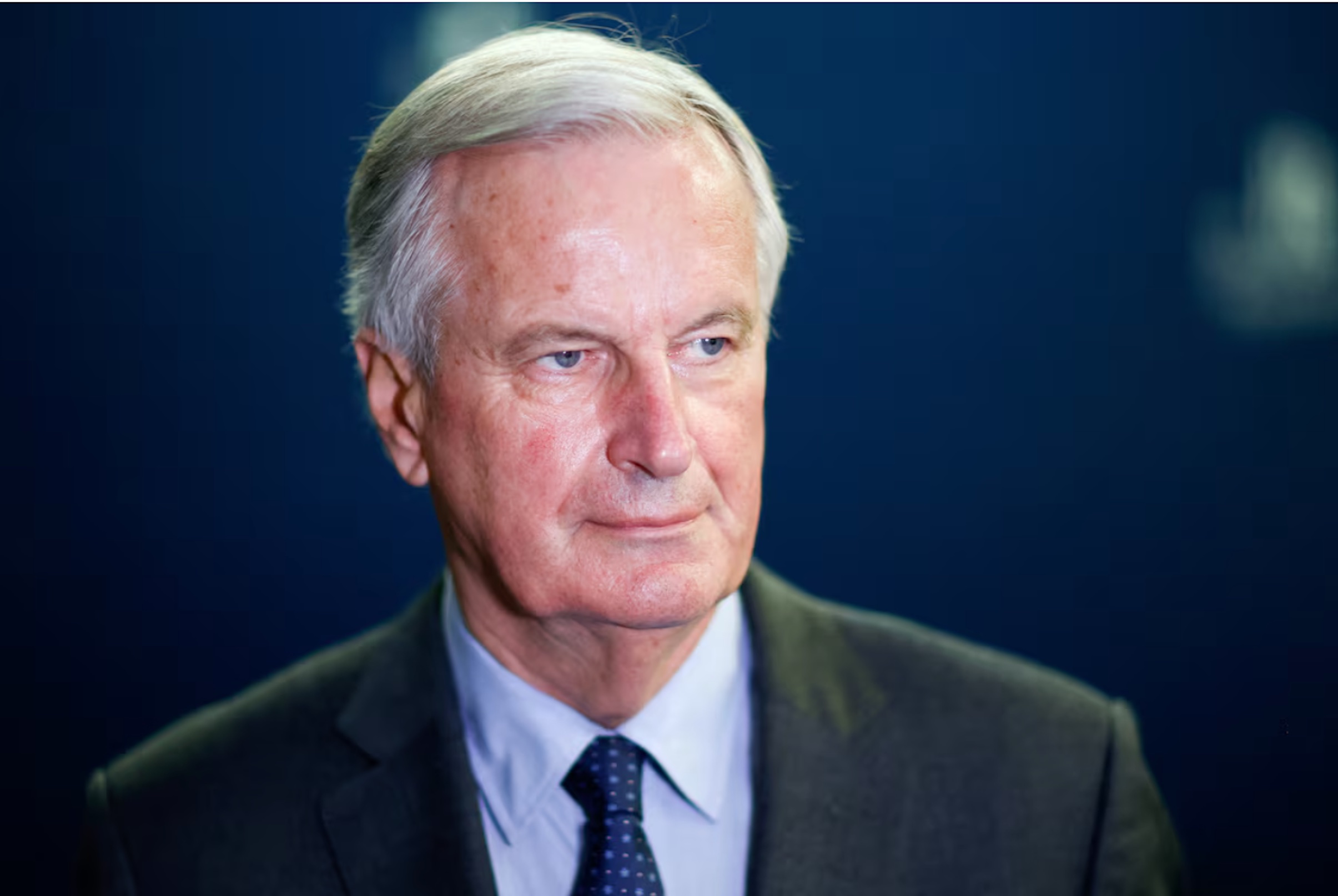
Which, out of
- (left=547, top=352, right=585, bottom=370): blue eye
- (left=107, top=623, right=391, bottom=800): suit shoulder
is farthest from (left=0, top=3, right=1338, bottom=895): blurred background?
(left=547, top=352, right=585, bottom=370): blue eye

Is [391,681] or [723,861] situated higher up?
[391,681]

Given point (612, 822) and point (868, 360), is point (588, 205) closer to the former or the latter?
point (612, 822)

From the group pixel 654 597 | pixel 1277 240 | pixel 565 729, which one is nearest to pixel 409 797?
pixel 565 729

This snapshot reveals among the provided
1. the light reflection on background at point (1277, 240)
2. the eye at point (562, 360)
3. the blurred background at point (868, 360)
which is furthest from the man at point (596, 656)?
the light reflection on background at point (1277, 240)

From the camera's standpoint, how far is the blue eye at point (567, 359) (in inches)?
69.1

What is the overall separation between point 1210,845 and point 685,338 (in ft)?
6.35

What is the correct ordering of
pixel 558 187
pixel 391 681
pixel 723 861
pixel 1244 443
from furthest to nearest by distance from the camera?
1. pixel 1244 443
2. pixel 391 681
3. pixel 723 861
4. pixel 558 187

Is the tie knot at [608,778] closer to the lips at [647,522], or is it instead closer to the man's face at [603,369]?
the man's face at [603,369]

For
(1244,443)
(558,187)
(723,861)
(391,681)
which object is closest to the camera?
(558,187)

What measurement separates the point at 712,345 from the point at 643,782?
64cm

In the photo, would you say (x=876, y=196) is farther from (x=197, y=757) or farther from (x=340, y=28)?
(x=197, y=757)

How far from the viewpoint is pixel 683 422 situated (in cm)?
174

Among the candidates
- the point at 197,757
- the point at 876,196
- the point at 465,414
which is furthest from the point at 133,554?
the point at 876,196

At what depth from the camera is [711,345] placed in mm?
1814
